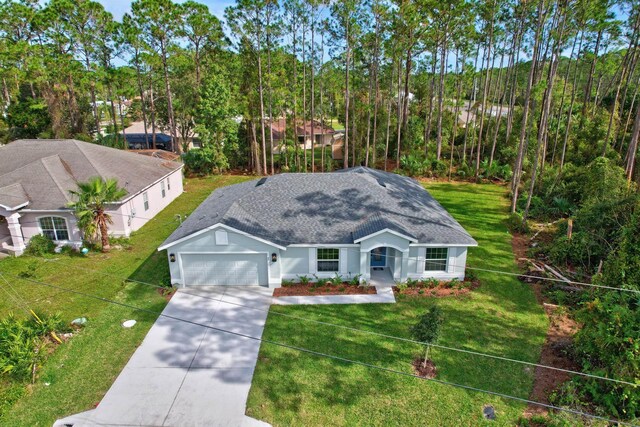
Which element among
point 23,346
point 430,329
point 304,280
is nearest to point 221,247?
point 304,280

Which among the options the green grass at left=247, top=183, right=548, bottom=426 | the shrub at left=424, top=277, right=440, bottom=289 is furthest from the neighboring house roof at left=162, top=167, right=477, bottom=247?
the green grass at left=247, top=183, right=548, bottom=426

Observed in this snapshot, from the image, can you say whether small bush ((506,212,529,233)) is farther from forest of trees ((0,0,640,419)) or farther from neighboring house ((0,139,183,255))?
neighboring house ((0,139,183,255))

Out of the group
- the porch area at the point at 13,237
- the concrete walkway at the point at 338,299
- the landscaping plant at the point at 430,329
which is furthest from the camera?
the porch area at the point at 13,237

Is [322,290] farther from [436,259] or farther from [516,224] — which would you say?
[516,224]

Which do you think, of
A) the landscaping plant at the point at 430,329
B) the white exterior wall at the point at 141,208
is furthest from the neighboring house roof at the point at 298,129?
the landscaping plant at the point at 430,329

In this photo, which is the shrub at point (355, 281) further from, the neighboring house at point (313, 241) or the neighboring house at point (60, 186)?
the neighboring house at point (60, 186)

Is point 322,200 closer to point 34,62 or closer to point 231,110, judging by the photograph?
point 231,110
